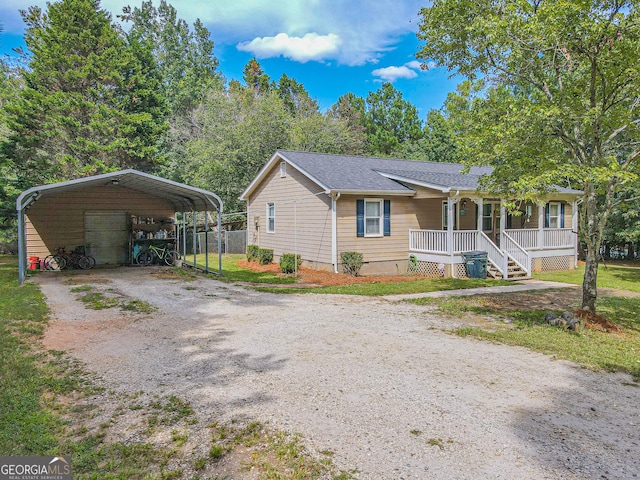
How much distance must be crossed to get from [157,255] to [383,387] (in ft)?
48.1

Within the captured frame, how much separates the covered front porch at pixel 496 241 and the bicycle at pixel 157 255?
31.8 ft

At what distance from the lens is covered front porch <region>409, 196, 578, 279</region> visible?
14.7 meters

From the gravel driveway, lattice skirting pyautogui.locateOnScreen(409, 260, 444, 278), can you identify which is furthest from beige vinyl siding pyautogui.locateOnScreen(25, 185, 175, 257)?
lattice skirting pyautogui.locateOnScreen(409, 260, 444, 278)

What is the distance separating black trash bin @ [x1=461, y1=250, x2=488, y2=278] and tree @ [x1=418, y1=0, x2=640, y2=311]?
5534 mm

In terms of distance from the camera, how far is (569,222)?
19625 millimetres

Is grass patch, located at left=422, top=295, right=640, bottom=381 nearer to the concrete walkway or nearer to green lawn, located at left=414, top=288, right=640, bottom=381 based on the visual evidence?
green lawn, located at left=414, top=288, right=640, bottom=381

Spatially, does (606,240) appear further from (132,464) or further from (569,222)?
(132,464)

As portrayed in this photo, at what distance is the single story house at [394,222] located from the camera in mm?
14812

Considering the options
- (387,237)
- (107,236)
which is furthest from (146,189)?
(387,237)

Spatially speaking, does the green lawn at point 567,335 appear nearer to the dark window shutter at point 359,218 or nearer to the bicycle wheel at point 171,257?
the dark window shutter at point 359,218

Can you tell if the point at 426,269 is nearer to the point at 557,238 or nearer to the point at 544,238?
the point at 544,238

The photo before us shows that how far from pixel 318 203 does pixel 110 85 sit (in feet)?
52.7

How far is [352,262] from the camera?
48.0 ft

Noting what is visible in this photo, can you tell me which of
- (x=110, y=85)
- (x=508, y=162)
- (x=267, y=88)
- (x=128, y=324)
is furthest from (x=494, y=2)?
(x=267, y=88)
